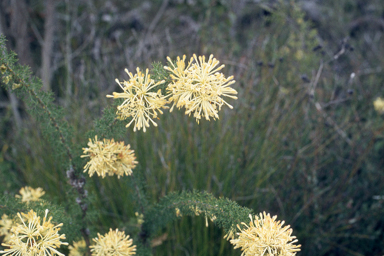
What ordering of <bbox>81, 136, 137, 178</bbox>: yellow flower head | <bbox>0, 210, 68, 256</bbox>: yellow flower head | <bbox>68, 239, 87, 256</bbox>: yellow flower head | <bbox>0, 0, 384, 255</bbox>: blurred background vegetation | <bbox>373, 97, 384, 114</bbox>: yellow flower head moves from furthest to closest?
1. <bbox>373, 97, 384, 114</bbox>: yellow flower head
2. <bbox>0, 0, 384, 255</bbox>: blurred background vegetation
3. <bbox>68, 239, 87, 256</bbox>: yellow flower head
4. <bbox>81, 136, 137, 178</bbox>: yellow flower head
5. <bbox>0, 210, 68, 256</bbox>: yellow flower head

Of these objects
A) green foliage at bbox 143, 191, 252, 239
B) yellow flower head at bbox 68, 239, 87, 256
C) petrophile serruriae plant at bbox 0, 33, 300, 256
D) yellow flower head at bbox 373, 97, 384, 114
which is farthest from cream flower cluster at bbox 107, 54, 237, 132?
yellow flower head at bbox 373, 97, 384, 114

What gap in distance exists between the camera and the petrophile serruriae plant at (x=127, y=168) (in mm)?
913

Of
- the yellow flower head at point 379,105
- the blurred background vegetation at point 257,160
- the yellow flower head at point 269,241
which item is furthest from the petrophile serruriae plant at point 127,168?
the yellow flower head at point 379,105

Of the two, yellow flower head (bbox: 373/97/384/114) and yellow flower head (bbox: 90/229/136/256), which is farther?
yellow flower head (bbox: 373/97/384/114)

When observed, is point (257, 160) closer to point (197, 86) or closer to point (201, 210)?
point (201, 210)

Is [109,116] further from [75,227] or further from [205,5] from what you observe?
[205,5]

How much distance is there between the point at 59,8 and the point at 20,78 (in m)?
3.67

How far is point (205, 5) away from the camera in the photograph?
10.8 feet

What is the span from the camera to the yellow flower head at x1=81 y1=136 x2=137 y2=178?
1.00 meters

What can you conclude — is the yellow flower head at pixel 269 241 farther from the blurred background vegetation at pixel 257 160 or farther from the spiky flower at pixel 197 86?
the blurred background vegetation at pixel 257 160

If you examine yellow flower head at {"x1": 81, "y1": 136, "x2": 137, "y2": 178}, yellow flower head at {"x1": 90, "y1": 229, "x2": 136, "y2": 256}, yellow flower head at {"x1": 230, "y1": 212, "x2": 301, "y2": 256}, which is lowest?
yellow flower head at {"x1": 230, "y1": 212, "x2": 301, "y2": 256}

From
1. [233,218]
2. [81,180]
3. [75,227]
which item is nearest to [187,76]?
[233,218]

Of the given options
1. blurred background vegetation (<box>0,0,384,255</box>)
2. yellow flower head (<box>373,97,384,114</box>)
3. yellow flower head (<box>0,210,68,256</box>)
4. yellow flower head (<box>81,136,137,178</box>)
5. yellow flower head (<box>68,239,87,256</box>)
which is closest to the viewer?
yellow flower head (<box>0,210,68,256</box>)

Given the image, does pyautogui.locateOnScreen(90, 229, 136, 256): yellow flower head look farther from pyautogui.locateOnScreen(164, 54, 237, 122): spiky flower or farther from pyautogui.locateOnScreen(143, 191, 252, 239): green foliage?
pyautogui.locateOnScreen(164, 54, 237, 122): spiky flower
